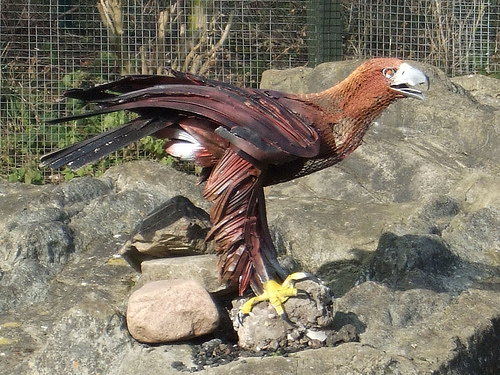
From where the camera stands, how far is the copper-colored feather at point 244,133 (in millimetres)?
3934

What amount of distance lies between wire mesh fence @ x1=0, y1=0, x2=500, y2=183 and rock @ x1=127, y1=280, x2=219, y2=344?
14.0 ft

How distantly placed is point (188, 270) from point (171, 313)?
1.11ft

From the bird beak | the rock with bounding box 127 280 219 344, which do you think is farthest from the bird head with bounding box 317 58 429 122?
the rock with bounding box 127 280 219 344

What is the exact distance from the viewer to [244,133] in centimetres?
386

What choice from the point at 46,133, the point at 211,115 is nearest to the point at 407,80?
the point at 211,115

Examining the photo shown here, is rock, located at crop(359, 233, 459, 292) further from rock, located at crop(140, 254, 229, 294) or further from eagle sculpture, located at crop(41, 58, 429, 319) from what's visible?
rock, located at crop(140, 254, 229, 294)

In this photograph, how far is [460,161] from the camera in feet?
21.9

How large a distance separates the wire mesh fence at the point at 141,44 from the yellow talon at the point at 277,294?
4394 millimetres

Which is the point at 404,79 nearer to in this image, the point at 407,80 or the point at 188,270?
the point at 407,80

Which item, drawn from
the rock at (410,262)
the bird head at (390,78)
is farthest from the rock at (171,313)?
the bird head at (390,78)

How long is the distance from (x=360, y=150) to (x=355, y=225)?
1.67 m

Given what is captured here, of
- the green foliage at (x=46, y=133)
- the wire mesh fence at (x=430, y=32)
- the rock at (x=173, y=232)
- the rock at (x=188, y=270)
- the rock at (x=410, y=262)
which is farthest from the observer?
the wire mesh fence at (x=430, y=32)

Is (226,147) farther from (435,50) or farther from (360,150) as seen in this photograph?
(435,50)

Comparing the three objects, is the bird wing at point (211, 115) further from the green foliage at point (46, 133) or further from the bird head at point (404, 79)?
the green foliage at point (46, 133)
